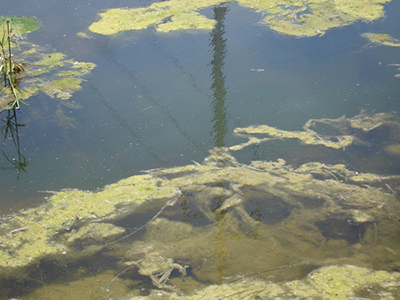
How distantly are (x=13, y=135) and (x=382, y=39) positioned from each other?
6.02 meters

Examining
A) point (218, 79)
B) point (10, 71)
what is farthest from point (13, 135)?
point (218, 79)

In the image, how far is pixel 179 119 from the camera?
4.84 meters

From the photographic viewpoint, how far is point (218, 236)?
3379mm

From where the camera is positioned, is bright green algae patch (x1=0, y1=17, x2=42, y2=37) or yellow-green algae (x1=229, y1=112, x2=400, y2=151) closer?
yellow-green algae (x1=229, y1=112, x2=400, y2=151)

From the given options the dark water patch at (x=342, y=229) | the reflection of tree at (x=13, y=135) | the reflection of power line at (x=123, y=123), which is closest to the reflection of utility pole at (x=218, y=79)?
the reflection of power line at (x=123, y=123)

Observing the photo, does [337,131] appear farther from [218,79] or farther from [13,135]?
[13,135]

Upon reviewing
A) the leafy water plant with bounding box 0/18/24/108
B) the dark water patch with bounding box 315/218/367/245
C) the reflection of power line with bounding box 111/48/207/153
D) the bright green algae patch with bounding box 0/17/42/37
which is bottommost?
the dark water patch with bounding box 315/218/367/245

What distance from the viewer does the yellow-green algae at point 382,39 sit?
20.8 feet

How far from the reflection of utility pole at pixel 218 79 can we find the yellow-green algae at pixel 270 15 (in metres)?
0.26

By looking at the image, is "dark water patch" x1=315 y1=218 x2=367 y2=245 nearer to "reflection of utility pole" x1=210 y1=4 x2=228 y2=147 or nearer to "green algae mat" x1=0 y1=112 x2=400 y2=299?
"green algae mat" x1=0 y1=112 x2=400 y2=299

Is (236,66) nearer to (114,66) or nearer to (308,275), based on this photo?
(114,66)

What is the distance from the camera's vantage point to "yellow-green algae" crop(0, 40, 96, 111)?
524 centimetres

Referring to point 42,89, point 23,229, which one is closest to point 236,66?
point 42,89

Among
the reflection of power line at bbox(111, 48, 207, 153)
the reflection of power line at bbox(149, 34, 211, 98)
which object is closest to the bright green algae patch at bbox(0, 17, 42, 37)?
the reflection of power line at bbox(111, 48, 207, 153)
